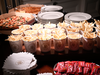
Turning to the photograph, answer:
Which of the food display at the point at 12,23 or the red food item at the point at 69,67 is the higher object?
the food display at the point at 12,23

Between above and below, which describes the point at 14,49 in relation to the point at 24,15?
below

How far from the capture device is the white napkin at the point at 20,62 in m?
0.95

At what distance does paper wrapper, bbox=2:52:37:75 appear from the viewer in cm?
94

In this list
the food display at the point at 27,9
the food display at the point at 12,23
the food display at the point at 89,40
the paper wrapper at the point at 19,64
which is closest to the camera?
the paper wrapper at the point at 19,64

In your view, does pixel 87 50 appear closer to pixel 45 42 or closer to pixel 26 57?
pixel 45 42

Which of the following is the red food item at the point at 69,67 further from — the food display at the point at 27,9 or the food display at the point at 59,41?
the food display at the point at 27,9

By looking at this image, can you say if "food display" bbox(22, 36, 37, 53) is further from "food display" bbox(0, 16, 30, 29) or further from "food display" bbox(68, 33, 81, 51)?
"food display" bbox(0, 16, 30, 29)

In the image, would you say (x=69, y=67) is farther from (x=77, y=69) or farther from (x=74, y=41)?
(x=74, y=41)

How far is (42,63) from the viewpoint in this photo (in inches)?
51.5

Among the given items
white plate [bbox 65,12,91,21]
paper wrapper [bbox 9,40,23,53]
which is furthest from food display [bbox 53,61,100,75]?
white plate [bbox 65,12,91,21]

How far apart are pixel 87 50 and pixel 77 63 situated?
341 millimetres

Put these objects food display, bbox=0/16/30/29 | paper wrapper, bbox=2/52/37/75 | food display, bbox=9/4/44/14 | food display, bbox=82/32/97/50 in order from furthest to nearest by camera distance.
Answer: food display, bbox=9/4/44/14
food display, bbox=0/16/30/29
food display, bbox=82/32/97/50
paper wrapper, bbox=2/52/37/75

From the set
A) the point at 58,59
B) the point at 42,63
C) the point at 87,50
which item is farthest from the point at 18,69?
the point at 87,50

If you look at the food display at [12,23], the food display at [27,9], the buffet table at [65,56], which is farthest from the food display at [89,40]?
the food display at [27,9]
